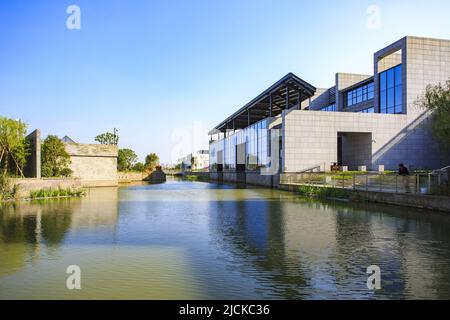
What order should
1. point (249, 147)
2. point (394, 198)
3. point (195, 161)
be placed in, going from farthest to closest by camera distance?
point (195, 161), point (249, 147), point (394, 198)

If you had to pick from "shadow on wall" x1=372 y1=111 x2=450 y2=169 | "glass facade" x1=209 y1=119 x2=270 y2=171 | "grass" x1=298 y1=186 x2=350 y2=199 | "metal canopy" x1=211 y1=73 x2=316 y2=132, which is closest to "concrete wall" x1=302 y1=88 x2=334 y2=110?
"metal canopy" x1=211 y1=73 x2=316 y2=132

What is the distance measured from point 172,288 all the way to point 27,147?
28416mm

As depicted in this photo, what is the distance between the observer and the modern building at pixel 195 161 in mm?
141712

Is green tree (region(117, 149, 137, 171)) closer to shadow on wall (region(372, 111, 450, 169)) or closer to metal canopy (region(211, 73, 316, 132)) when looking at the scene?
metal canopy (region(211, 73, 316, 132))

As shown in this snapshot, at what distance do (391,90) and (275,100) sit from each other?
56.9 ft

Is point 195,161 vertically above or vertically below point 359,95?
below

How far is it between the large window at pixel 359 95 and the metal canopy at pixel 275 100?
24.9 ft

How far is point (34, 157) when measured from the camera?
3023 cm

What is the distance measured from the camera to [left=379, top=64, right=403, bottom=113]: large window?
4297 cm

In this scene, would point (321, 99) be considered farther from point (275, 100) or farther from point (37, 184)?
point (37, 184)

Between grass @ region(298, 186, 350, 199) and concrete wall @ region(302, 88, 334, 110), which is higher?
concrete wall @ region(302, 88, 334, 110)

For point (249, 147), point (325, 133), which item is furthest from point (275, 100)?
point (325, 133)

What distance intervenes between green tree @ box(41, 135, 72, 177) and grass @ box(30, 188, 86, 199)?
795cm

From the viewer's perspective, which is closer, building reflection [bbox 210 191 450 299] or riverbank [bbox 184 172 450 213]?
building reflection [bbox 210 191 450 299]
